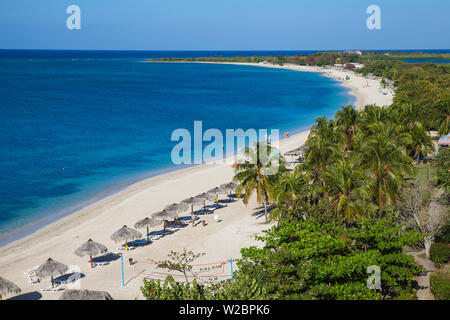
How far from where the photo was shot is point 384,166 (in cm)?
2459

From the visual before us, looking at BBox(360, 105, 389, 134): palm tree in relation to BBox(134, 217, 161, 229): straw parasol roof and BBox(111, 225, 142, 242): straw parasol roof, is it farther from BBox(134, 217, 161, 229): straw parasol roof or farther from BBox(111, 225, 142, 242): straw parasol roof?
BBox(111, 225, 142, 242): straw parasol roof

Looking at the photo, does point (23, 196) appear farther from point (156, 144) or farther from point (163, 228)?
point (156, 144)

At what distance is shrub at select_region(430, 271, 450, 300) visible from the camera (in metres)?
16.6

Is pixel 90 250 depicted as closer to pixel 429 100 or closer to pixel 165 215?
pixel 165 215

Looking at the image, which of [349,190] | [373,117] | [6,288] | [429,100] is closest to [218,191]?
[349,190]

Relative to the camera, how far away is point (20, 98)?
338ft

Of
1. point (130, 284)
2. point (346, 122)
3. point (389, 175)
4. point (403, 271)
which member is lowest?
point (130, 284)

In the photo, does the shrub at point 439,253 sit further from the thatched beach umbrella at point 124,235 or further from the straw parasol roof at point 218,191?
the thatched beach umbrella at point 124,235

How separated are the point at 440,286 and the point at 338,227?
15.5ft

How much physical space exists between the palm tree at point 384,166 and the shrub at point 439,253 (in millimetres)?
3504

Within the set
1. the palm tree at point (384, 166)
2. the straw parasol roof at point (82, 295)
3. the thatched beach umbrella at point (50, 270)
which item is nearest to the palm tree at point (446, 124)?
the palm tree at point (384, 166)

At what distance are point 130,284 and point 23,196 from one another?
2299 centimetres

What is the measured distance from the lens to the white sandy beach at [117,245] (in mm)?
22188

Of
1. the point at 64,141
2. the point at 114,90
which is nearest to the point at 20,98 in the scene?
the point at 114,90
